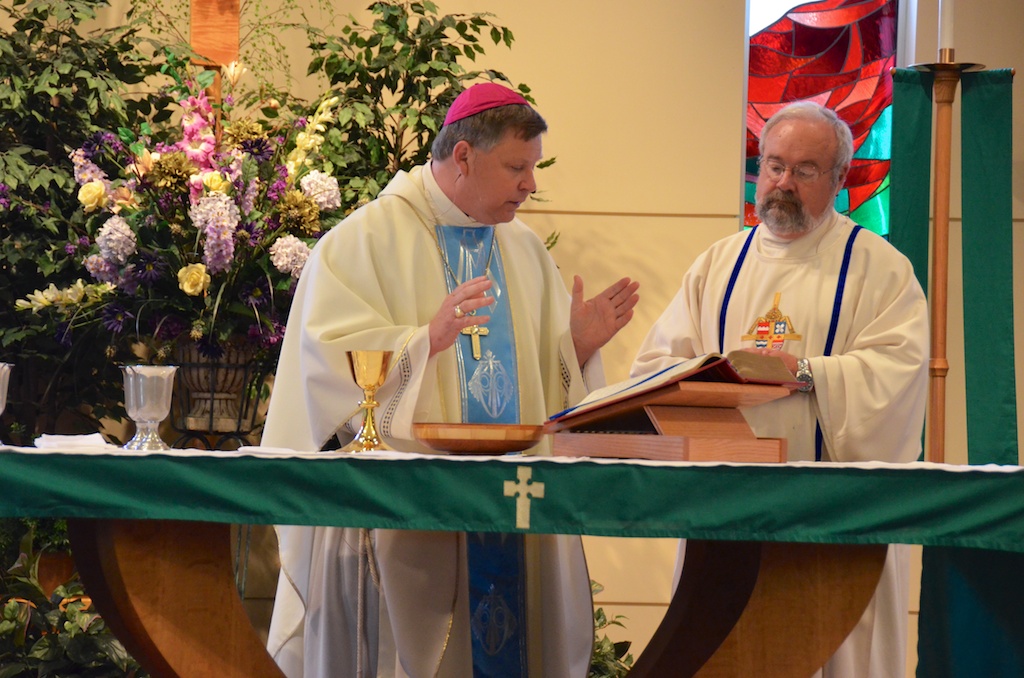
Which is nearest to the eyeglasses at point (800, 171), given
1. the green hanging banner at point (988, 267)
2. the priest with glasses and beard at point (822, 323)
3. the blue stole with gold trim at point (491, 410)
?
the priest with glasses and beard at point (822, 323)

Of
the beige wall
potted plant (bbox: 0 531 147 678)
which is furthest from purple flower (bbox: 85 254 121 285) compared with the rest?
the beige wall

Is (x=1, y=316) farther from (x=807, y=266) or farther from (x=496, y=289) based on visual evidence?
(x=807, y=266)

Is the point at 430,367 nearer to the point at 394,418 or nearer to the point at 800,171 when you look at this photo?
the point at 394,418

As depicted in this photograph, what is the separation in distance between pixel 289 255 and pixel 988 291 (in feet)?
7.93

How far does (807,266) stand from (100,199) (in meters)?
2.15

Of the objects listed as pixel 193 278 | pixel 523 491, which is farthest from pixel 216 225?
pixel 523 491

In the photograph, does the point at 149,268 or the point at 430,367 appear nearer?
→ the point at 430,367

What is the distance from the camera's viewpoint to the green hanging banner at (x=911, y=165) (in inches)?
160

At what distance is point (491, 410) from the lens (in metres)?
2.99

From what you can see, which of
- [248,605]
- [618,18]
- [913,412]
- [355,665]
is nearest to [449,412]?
[355,665]

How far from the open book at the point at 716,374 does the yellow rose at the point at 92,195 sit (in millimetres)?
2302

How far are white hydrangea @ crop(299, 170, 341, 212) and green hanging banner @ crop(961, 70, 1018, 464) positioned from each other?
2.20 metres

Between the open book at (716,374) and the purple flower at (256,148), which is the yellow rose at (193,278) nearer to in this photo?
the purple flower at (256,148)

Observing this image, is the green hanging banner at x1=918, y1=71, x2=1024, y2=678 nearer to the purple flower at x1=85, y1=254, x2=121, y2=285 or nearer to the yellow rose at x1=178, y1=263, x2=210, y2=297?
the yellow rose at x1=178, y1=263, x2=210, y2=297
